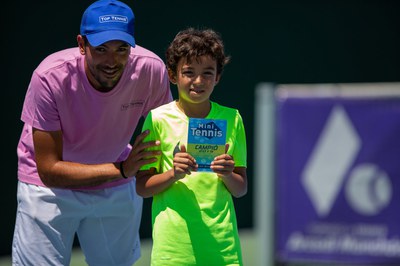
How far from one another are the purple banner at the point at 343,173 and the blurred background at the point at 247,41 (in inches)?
141

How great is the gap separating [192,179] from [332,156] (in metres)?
1.14

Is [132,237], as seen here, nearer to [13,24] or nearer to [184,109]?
[184,109]

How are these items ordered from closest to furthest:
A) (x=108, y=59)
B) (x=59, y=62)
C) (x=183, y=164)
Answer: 1. (x=183, y=164)
2. (x=108, y=59)
3. (x=59, y=62)

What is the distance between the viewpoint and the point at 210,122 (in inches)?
146

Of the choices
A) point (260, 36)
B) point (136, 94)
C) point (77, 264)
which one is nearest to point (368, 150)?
point (136, 94)

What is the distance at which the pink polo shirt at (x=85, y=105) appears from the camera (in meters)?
4.26

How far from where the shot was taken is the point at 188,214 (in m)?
3.81

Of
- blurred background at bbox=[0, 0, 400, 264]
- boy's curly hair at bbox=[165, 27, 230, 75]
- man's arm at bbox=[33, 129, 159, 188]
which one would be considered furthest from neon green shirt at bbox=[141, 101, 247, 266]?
blurred background at bbox=[0, 0, 400, 264]

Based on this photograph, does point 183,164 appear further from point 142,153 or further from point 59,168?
point 59,168

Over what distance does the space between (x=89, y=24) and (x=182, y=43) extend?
54cm

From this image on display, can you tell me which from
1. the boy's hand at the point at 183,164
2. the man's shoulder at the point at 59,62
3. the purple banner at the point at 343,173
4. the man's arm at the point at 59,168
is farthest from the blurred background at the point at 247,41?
the purple banner at the point at 343,173

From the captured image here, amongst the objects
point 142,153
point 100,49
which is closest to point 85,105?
point 100,49

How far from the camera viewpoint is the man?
13.9ft

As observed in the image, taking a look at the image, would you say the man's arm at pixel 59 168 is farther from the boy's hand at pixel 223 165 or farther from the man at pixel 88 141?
the boy's hand at pixel 223 165
